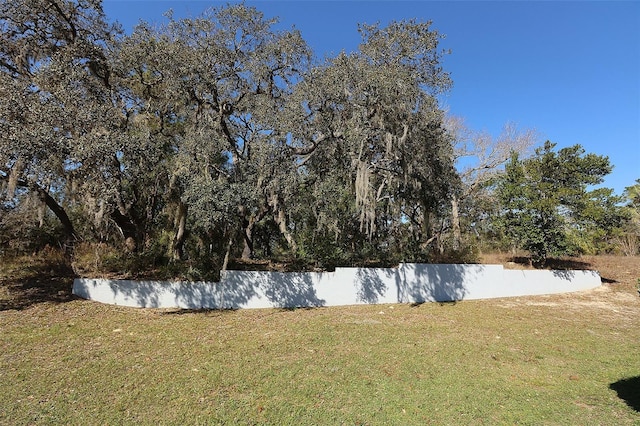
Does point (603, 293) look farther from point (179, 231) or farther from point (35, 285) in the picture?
point (35, 285)

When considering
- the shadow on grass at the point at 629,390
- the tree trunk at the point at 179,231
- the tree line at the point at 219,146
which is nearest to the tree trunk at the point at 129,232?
the tree line at the point at 219,146

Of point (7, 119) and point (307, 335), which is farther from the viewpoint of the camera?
point (307, 335)

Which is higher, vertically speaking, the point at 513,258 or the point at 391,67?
the point at 391,67

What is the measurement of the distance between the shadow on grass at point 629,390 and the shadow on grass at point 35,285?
33.8 ft

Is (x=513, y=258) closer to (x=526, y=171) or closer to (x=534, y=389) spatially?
(x=526, y=171)

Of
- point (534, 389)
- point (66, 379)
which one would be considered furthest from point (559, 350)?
point (66, 379)

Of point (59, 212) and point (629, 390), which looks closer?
point (629, 390)

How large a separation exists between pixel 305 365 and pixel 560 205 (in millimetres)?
10878

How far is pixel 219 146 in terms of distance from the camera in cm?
864

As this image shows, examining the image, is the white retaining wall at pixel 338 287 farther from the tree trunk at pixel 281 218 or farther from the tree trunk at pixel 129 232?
the tree trunk at pixel 129 232

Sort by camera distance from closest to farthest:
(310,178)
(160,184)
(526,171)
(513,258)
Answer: (310,178)
(160,184)
(526,171)
(513,258)

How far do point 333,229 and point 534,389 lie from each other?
614 centimetres

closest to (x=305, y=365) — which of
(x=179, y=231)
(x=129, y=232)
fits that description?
(x=179, y=231)

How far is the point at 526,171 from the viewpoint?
→ 12266 millimetres
